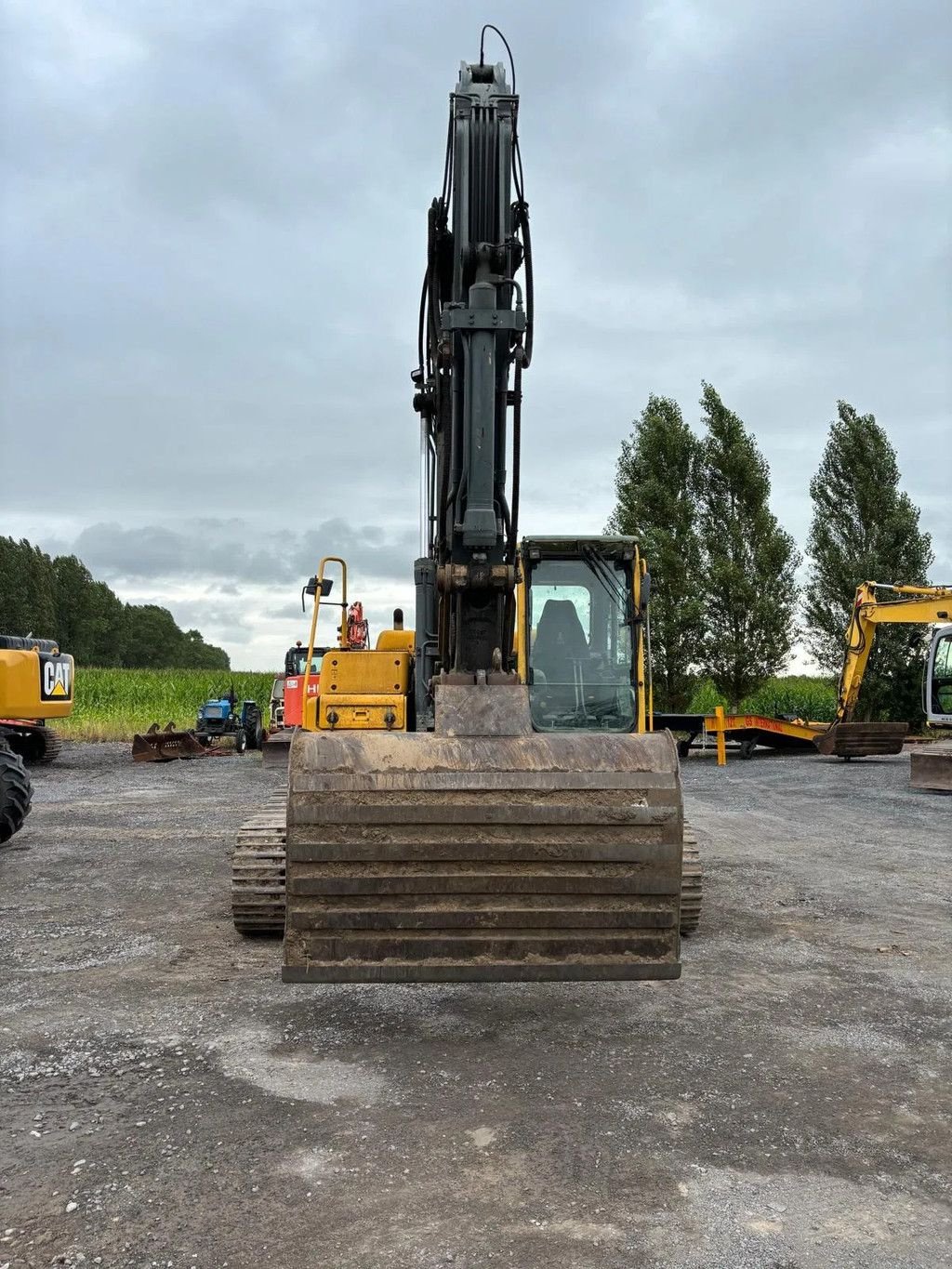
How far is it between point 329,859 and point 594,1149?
1.49 metres

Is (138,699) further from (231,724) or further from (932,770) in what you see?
(932,770)

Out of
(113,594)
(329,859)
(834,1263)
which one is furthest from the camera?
(113,594)

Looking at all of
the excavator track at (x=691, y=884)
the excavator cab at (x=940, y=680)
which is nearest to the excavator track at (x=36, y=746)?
the excavator cab at (x=940, y=680)

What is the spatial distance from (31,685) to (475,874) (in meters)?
8.41

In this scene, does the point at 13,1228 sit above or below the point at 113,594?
below

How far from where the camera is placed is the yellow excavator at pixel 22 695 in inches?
382

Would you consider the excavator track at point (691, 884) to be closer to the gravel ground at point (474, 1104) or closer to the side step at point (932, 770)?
the gravel ground at point (474, 1104)

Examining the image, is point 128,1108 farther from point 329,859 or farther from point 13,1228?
point 329,859

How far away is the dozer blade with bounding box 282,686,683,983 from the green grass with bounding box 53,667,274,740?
2412 cm

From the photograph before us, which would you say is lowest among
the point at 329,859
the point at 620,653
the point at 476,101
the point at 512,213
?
the point at 329,859

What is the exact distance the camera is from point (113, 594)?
89.7m

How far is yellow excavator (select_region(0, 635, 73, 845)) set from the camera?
9.70 m

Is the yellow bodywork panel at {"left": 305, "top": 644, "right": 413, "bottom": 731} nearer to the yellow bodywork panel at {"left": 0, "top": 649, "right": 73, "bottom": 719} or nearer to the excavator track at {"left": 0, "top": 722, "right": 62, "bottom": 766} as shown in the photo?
the yellow bodywork panel at {"left": 0, "top": 649, "right": 73, "bottom": 719}

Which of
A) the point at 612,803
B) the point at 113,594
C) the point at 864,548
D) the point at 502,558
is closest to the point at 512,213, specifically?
the point at 502,558
